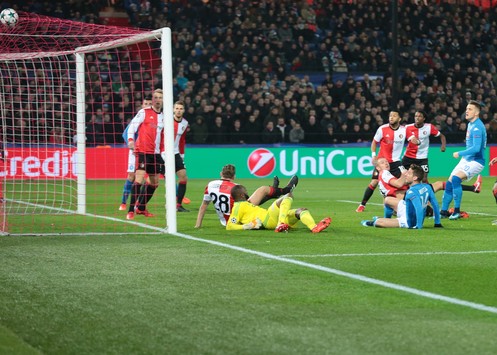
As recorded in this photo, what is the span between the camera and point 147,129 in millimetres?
16469

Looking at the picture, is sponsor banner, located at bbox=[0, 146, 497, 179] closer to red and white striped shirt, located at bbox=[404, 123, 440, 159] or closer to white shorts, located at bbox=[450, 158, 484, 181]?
red and white striped shirt, located at bbox=[404, 123, 440, 159]

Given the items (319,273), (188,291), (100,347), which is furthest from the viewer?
(319,273)

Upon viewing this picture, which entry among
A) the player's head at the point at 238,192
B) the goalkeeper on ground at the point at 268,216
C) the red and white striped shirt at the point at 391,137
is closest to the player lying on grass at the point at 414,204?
the goalkeeper on ground at the point at 268,216

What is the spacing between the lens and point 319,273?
29.9ft

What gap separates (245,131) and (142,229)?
53.2 feet

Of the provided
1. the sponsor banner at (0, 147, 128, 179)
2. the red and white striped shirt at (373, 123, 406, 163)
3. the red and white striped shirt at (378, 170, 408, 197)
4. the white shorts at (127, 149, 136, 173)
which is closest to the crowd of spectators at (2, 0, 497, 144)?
the sponsor banner at (0, 147, 128, 179)

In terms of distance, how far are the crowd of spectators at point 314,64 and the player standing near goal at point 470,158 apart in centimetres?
1258

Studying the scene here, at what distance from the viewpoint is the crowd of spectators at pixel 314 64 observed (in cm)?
3031

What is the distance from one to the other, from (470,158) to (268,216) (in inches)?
177

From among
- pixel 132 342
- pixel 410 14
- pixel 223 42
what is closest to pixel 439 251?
pixel 132 342

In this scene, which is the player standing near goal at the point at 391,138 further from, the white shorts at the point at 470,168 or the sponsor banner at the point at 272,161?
the sponsor banner at the point at 272,161

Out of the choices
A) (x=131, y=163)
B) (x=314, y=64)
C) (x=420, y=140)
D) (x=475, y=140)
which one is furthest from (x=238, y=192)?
(x=314, y=64)

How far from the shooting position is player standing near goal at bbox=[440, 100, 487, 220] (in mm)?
15734

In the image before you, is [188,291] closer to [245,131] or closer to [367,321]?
[367,321]
